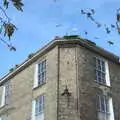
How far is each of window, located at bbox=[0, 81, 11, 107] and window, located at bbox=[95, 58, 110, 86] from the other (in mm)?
9068

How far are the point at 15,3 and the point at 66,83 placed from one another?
17630mm

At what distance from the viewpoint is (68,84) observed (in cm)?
2433

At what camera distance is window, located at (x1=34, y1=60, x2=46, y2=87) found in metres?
26.3

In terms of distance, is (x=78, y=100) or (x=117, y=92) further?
(x=117, y=92)

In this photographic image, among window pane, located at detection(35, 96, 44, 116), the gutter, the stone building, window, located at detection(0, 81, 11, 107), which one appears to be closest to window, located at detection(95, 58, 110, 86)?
the stone building

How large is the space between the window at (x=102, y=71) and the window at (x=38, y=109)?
182 inches

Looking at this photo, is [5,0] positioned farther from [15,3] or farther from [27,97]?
[27,97]

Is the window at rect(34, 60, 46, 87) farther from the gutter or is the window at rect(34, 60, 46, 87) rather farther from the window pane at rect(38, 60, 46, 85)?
the gutter

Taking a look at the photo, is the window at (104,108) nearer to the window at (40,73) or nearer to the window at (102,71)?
the window at (102,71)

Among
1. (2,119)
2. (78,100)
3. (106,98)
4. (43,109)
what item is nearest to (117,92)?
(106,98)

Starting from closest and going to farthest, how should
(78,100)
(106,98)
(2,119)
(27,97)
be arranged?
1. (78,100)
2. (106,98)
3. (27,97)
4. (2,119)

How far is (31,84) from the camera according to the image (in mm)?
27281

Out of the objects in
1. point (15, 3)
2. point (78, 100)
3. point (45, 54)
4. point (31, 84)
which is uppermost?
point (45, 54)

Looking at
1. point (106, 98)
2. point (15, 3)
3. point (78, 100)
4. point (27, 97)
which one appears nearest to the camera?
point (15, 3)
